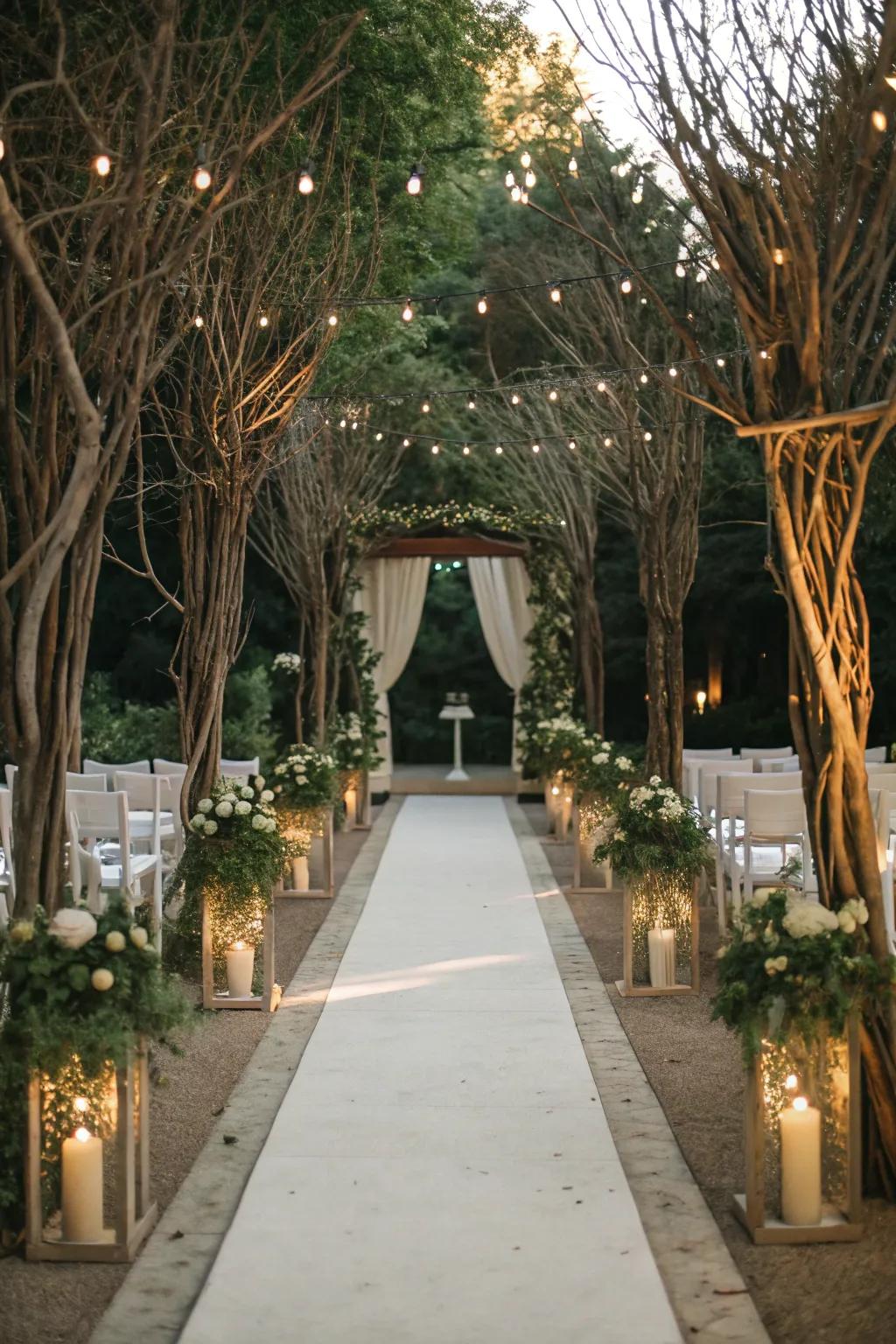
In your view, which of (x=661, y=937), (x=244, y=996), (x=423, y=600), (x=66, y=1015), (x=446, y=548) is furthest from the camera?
(x=423, y=600)

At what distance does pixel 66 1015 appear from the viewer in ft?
13.0

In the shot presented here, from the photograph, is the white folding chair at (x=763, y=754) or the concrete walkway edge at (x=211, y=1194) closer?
the concrete walkway edge at (x=211, y=1194)

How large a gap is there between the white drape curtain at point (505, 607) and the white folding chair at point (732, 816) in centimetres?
860

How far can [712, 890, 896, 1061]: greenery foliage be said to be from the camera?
4102mm

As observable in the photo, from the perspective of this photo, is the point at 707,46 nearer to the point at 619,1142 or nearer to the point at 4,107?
the point at 4,107

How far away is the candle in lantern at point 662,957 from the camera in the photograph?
287 inches

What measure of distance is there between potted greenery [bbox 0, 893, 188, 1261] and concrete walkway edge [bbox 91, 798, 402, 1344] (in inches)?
6.1

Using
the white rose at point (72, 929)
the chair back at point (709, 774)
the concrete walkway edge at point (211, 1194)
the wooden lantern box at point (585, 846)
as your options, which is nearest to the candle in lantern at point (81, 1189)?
the concrete walkway edge at point (211, 1194)

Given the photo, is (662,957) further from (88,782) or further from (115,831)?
(88,782)

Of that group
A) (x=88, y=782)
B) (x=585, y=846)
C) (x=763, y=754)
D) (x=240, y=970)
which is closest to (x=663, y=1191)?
(x=240, y=970)

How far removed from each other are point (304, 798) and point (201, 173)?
260 inches

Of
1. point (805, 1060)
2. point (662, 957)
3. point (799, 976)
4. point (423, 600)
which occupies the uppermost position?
point (423, 600)

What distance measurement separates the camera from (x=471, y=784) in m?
18.5

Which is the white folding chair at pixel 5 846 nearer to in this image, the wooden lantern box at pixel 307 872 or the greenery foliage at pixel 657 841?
the wooden lantern box at pixel 307 872
